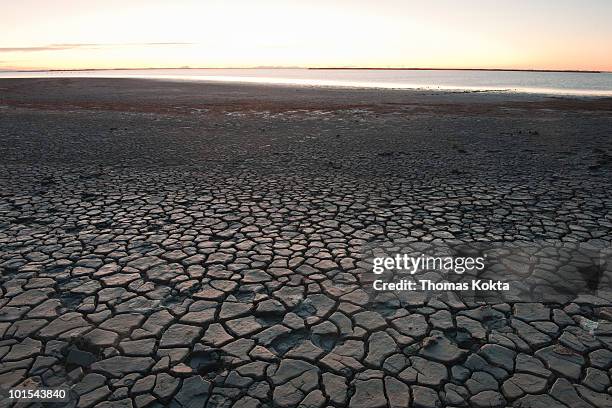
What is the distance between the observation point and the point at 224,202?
744cm

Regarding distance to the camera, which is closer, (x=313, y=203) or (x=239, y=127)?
(x=313, y=203)

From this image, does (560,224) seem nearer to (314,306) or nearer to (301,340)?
(314,306)

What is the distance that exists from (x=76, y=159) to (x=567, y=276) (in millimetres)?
11241

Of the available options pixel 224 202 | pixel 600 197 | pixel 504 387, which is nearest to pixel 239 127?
pixel 224 202

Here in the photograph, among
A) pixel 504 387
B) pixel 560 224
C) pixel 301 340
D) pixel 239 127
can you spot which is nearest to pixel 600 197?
pixel 560 224

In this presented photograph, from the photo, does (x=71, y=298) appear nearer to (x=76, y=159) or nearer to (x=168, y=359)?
(x=168, y=359)

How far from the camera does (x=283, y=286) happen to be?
14.9 feet

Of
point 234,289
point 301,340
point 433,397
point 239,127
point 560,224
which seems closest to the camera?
point 433,397

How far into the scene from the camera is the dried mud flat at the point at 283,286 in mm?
3182

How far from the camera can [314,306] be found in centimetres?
A: 418

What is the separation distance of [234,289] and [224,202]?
318cm

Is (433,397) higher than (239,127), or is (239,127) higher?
(239,127)

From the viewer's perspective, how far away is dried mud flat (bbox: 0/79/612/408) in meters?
3.18

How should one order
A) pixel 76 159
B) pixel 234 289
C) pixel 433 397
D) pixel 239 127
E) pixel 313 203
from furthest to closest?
pixel 239 127 → pixel 76 159 → pixel 313 203 → pixel 234 289 → pixel 433 397
